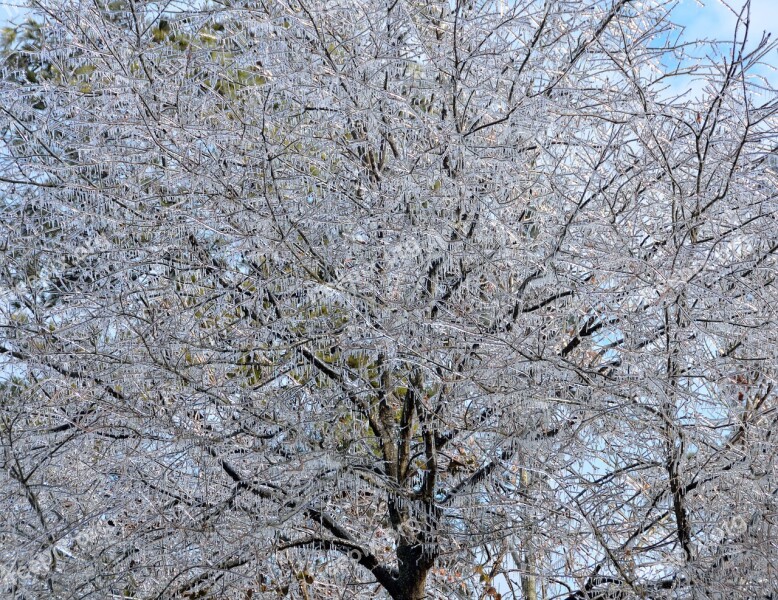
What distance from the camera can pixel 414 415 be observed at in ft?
18.5

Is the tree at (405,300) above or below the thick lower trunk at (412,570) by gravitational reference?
above

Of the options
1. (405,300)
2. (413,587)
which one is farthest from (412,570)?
(405,300)

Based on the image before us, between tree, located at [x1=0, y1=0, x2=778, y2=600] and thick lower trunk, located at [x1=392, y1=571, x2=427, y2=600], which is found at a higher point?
tree, located at [x1=0, y1=0, x2=778, y2=600]

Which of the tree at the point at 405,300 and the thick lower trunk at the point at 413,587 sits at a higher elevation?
the tree at the point at 405,300

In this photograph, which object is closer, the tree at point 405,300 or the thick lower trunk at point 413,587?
the tree at point 405,300

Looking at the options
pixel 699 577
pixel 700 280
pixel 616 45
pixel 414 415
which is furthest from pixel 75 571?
pixel 616 45

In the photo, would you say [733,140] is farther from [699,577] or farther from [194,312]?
[194,312]

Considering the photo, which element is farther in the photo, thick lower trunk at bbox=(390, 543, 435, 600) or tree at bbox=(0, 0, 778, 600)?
thick lower trunk at bbox=(390, 543, 435, 600)

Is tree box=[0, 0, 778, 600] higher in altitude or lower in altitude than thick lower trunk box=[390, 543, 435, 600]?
higher

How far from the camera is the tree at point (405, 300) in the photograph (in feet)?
15.8

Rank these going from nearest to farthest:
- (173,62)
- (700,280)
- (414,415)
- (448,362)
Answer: (700,280) → (448,362) → (414,415) → (173,62)

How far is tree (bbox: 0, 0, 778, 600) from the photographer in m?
4.82

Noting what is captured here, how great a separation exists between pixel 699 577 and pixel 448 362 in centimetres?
185

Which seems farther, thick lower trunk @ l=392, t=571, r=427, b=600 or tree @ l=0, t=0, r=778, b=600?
thick lower trunk @ l=392, t=571, r=427, b=600
